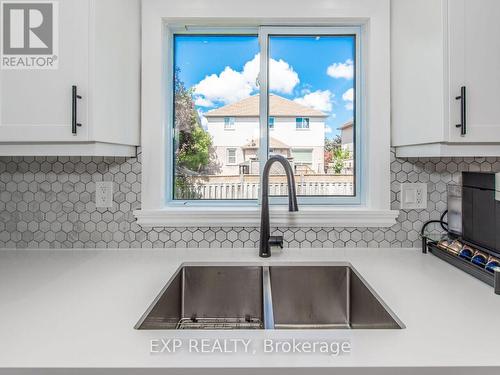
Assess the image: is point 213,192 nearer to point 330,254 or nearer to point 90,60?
point 330,254

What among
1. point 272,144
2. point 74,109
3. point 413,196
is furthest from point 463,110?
point 74,109

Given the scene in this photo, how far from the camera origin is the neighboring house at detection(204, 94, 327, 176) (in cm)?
168

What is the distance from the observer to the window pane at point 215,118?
1.70 m

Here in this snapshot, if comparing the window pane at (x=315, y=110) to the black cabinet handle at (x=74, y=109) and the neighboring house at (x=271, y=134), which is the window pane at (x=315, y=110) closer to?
the neighboring house at (x=271, y=134)

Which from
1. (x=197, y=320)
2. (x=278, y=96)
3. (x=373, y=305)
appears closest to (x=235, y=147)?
(x=278, y=96)

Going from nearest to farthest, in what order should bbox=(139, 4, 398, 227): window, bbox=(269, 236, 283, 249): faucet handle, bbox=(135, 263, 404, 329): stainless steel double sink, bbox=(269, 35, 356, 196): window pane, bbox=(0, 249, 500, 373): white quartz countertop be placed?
1. bbox=(0, 249, 500, 373): white quartz countertop
2. bbox=(135, 263, 404, 329): stainless steel double sink
3. bbox=(269, 236, 283, 249): faucet handle
4. bbox=(139, 4, 398, 227): window
5. bbox=(269, 35, 356, 196): window pane

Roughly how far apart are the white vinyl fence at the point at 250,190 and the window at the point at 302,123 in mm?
280

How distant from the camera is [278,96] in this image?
1.68m

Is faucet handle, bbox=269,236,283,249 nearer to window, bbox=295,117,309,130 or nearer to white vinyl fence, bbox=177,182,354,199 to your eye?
white vinyl fence, bbox=177,182,354,199

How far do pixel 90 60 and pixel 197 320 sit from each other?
1024 millimetres

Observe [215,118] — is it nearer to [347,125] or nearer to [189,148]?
[189,148]

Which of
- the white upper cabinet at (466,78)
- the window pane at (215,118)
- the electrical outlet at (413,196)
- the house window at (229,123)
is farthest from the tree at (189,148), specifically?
the white upper cabinet at (466,78)

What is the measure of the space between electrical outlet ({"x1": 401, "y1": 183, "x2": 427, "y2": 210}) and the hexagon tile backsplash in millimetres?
25

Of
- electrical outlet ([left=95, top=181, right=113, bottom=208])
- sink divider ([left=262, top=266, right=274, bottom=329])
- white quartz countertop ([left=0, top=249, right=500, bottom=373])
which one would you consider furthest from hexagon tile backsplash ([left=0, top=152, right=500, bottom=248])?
sink divider ([left=262, top=266, right=274, bottom=329])
